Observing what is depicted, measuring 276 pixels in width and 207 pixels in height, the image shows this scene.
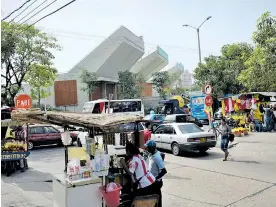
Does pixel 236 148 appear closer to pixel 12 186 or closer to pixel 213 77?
pixel 12 186

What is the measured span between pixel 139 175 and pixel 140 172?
57 mm

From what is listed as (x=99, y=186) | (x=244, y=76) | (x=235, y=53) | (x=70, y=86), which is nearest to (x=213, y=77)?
(x=235, y=53)

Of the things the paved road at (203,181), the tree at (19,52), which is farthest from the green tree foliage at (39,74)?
the paved road at (203,181)

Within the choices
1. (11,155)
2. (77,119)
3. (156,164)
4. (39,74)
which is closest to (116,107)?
(39,74)

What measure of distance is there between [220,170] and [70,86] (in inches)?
1460

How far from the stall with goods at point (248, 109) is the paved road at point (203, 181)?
293 inches

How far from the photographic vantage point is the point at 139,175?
19.1ft

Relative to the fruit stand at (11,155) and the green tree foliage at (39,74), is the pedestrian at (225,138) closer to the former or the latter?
the fruit stand at (11,155)

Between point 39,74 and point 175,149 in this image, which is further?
point 39,74

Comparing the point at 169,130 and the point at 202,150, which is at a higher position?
the point at 169,130

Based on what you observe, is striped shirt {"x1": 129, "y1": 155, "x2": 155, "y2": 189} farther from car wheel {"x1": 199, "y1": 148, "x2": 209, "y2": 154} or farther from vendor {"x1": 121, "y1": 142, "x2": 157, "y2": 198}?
car wheel {"x1": 199, "y1": 148, "x2": 209, "y2": 154}

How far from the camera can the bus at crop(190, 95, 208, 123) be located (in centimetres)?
3125

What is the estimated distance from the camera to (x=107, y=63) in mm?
46281

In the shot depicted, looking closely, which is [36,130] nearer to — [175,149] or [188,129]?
[175,149]
